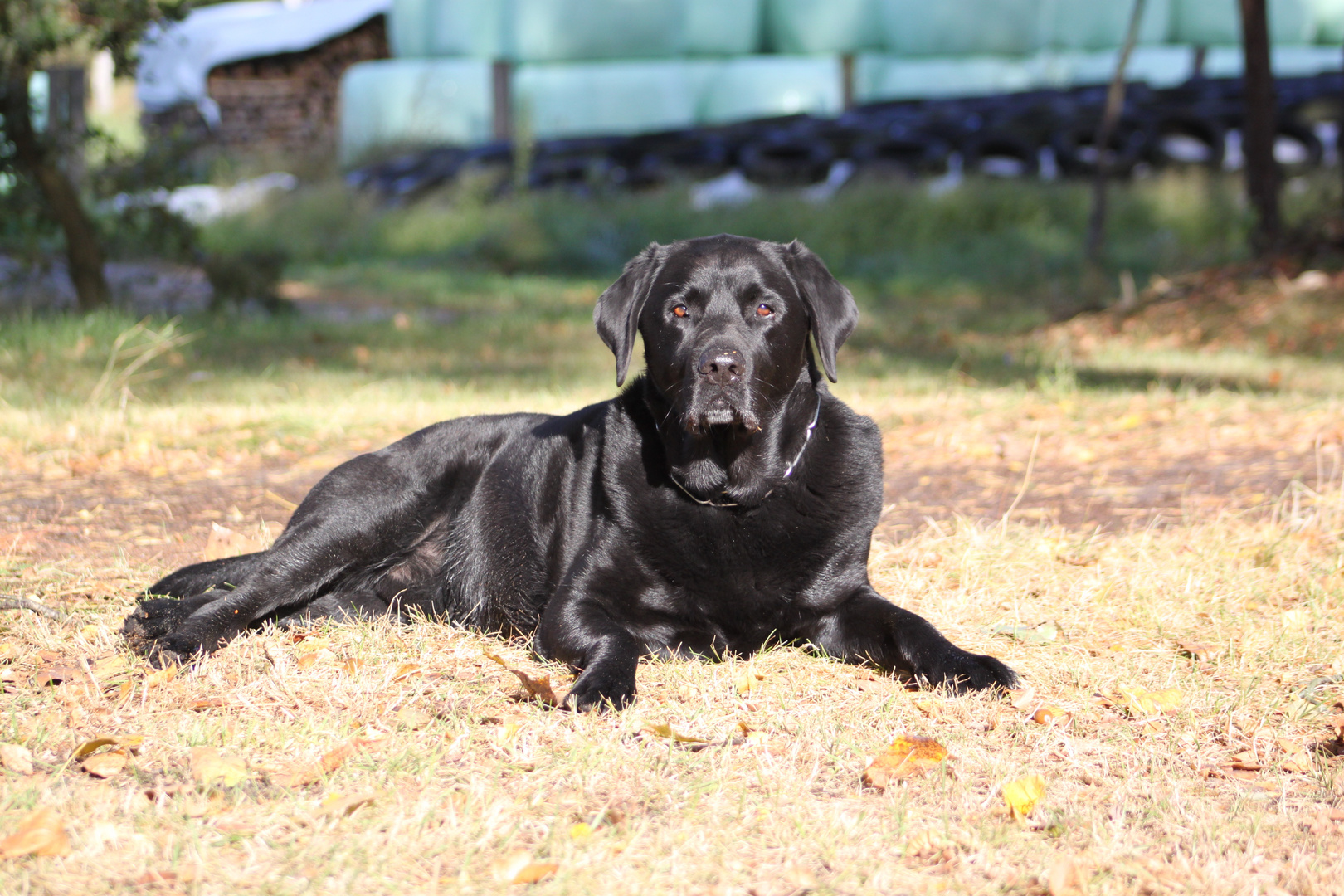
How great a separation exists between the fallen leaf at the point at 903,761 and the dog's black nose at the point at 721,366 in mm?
1017

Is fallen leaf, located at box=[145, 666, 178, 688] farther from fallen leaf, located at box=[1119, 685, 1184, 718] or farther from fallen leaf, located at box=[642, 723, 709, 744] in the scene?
fallen leaf, located at box=[1119, 685, 1184, 718]

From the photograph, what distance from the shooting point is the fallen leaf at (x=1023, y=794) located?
2518mm

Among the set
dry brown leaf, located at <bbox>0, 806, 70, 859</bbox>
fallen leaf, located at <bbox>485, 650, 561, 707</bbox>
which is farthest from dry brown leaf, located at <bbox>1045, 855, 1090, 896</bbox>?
dry brown leaf, located at <bbox>0, 806, 70, 859</bbox>

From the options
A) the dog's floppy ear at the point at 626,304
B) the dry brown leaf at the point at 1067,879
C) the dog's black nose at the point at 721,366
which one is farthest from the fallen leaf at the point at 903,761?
the dog's floppy ear at the point at 626,304

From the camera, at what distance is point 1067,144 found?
1539cm

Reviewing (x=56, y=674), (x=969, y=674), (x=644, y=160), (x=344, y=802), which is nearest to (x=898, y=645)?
(x=969, y=674)

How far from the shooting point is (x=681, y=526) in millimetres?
3492

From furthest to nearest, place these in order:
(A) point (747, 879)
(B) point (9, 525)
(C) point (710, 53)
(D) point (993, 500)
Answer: (C) point (710, 53)
(D) point (993, 500)
(B) point (9, 525)
(A) point (747, 879)

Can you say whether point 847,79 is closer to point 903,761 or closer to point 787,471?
point 787,471

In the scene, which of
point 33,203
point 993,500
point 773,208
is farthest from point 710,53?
point 993,500

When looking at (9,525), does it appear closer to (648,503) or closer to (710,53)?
(648,503)

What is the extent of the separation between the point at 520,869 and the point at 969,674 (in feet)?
4.65

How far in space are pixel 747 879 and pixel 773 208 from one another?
1314cm

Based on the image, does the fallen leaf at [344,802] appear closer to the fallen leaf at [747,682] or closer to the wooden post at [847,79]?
the fallen leaf at [747,682]
